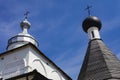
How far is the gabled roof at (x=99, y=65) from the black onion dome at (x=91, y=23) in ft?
10.4

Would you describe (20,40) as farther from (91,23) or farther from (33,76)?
(33,76)

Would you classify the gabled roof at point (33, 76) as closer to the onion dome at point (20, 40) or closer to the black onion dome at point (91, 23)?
the onion dome at point (20, 40)

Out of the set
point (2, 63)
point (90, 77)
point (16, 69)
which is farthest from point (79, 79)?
point (2, 63)

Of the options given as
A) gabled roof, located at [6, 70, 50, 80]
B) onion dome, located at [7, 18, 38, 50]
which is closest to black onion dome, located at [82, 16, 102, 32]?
onion dome, located at [7, 18, 38, 50]

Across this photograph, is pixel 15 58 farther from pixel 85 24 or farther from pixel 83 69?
pixel 85 24

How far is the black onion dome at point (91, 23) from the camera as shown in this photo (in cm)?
2112

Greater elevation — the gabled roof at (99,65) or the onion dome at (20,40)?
the onion dome at (20,40)

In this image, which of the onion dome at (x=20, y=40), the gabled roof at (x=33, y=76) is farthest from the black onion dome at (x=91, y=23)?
the gabled roof at (x=33, y=76)

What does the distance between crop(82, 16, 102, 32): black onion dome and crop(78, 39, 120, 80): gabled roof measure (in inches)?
125

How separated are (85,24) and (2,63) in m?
7.11

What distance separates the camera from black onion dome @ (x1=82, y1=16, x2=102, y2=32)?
21.1 metres

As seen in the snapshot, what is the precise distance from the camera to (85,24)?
21.3 m

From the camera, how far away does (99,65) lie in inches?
630

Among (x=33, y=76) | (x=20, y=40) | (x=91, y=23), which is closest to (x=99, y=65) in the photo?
(x=33, y=76)
